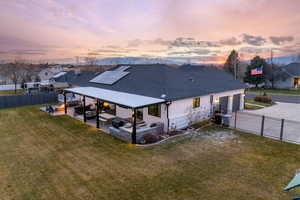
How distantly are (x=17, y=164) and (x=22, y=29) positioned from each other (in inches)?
710

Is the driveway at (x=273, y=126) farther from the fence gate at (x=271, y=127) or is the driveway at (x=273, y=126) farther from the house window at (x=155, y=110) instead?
the house window at (x=155, y=110)

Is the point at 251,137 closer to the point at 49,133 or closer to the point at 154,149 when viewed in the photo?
the point at 154,149

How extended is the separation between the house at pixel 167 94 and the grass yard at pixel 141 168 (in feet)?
7.65

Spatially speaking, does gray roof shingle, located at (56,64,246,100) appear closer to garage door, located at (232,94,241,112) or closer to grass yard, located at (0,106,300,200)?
garage door, located at (232,94,241,112)

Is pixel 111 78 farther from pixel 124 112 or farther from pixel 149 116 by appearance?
pixel 149 116

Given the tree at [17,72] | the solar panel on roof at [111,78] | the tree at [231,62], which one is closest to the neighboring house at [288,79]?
the tree at [231,62]

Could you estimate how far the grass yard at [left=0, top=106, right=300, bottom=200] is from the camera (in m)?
6.15

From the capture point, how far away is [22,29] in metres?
19.9

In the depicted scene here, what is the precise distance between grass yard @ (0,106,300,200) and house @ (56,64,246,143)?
7.65 feet

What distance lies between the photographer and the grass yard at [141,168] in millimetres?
6148

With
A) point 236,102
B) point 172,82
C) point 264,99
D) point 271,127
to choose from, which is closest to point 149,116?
point 172,82

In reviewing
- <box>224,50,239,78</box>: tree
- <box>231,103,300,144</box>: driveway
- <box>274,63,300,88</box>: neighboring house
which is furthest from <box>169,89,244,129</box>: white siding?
<box>224,50,239,78</box>: tree

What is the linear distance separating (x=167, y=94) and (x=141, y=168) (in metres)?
5.70

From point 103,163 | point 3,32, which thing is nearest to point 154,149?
point 103,163
